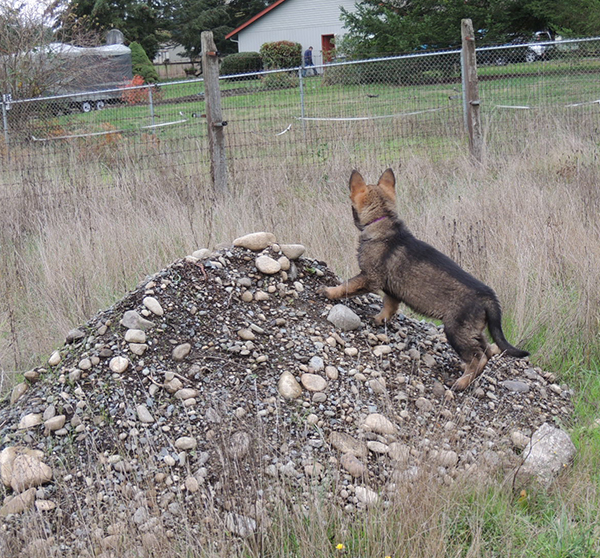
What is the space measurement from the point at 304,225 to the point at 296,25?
38.8 metres

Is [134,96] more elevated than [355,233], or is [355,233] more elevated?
[134,96]

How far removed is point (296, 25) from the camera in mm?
42125

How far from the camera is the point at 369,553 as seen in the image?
8.46 ft

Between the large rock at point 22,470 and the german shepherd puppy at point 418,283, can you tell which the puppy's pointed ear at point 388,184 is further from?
the large rock at point 22,470

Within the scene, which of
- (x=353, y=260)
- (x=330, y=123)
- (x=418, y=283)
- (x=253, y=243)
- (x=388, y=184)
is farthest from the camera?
(x=330, y=123)

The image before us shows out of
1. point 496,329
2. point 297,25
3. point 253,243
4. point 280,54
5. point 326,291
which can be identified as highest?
point 297,25

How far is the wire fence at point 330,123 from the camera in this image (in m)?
9.12

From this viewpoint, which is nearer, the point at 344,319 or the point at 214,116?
the point at 344,319

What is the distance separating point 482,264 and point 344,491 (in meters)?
2.96

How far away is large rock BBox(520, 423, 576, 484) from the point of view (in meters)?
3.16

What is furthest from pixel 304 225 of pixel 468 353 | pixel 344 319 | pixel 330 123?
pixel 330 123

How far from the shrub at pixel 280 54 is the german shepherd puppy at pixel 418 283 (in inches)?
1381

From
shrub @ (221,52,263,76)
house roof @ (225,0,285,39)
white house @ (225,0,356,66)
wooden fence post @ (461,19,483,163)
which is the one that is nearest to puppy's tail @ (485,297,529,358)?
wooden fence post @ (461,19,483,163)

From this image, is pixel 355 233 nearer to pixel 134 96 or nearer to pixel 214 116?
pixel 214 116
